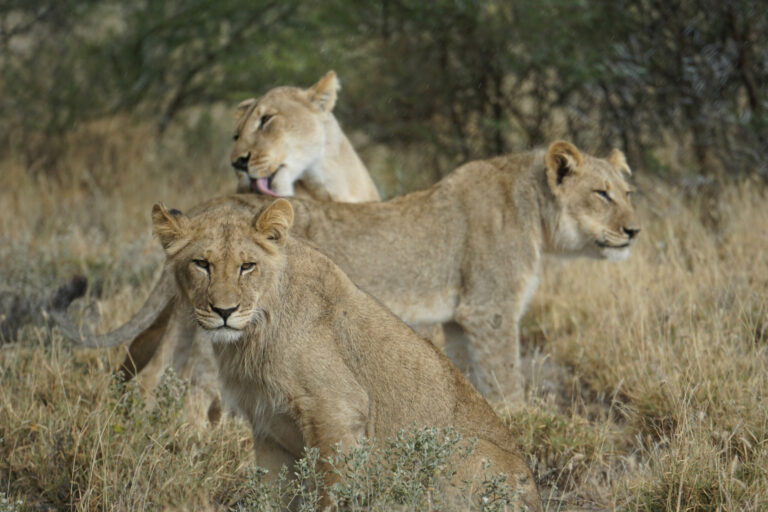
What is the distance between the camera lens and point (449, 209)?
5.91 m

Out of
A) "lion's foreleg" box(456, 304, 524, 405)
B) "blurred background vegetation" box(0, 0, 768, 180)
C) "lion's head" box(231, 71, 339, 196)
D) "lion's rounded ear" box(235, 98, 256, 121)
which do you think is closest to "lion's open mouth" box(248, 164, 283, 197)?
"lion's head" box(231, 71, 339, 196)

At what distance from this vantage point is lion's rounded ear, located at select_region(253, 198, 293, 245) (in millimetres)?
3961

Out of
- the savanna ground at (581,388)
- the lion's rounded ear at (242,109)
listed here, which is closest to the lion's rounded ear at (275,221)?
the savanna ground at (581,388)

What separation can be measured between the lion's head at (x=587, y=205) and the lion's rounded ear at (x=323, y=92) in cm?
158

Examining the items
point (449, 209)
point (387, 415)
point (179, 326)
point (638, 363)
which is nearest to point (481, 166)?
point (449, 209)

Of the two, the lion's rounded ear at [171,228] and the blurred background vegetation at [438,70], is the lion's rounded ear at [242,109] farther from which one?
the blurred background vegetation at [438,70]

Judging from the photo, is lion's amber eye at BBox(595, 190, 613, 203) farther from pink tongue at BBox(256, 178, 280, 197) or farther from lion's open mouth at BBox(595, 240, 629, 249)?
pink tongue at BBox(256, 178, 280, 197)

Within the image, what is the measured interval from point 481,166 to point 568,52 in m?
4.04

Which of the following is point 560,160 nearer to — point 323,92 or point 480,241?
point 480,241

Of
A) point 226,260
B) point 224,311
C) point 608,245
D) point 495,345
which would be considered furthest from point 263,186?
point 224,311

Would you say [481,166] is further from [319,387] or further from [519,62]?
[519,62]

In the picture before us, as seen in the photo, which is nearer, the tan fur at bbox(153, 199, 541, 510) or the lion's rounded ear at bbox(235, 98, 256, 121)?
the tan fur at bbox(153, 199, 541, 510)

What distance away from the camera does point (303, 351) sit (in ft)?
12.9

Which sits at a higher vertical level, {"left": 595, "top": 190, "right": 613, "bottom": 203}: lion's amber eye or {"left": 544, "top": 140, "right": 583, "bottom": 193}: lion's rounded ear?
{"left": 544, "top": 140, "right": 583, "bottom": 193}: lion's rounded ear
